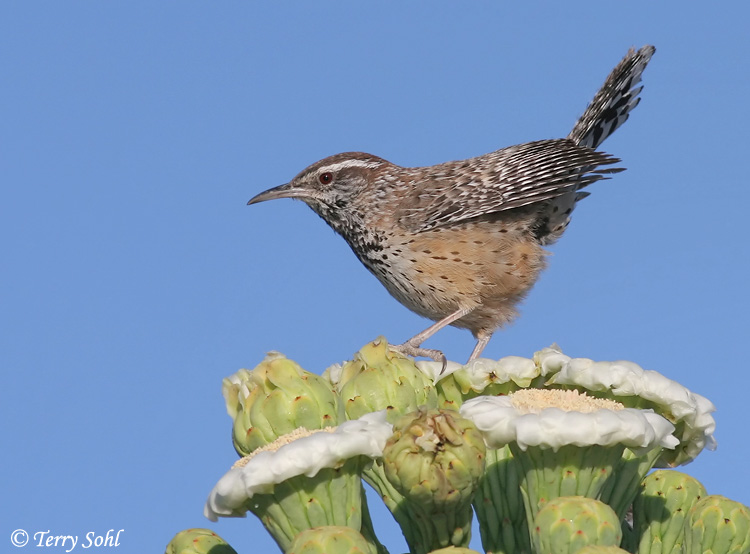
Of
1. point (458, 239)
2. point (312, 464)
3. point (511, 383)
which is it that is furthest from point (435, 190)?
point (312, 464)

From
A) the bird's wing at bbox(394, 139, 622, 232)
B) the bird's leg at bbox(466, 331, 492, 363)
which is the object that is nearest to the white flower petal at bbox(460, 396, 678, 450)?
the bird's wing at bbox(394, 139, 622, 232)

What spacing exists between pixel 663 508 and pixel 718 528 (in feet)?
0.81

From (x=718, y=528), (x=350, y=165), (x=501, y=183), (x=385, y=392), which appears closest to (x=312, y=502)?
(x=385, y=392)

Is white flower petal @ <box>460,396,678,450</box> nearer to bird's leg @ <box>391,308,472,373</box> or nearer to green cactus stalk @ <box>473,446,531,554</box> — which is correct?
green cactus stalk @ <box>473,446,531,554</box>

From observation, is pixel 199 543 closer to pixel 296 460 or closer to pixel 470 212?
pixel 296 460

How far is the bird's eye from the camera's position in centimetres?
662

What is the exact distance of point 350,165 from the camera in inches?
265

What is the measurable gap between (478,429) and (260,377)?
68cm

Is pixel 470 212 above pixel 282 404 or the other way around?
above

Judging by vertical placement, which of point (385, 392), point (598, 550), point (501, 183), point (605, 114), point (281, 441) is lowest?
point (598, 550)

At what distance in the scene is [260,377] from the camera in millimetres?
2738

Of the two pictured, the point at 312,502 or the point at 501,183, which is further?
the point at 501,183

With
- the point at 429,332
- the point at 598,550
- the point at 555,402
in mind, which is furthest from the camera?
the point at 429,332

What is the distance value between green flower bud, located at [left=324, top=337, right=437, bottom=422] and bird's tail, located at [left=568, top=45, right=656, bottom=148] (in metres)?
4.03
